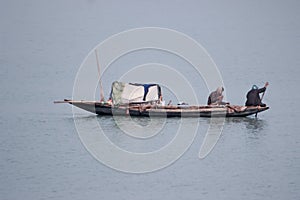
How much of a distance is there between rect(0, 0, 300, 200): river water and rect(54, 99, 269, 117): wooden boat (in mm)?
383

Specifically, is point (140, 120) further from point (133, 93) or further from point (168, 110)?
point (133, 93)

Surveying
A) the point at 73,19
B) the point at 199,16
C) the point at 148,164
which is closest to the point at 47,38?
the point at 73,19

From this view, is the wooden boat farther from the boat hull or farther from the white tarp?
the white tarp

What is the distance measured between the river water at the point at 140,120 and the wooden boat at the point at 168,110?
0.38 metres

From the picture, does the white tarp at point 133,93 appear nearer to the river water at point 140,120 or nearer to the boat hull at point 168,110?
the boat hull at point 168,110

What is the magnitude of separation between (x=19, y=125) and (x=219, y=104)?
7.83 metres

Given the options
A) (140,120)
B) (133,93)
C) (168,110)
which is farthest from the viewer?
(133,93)

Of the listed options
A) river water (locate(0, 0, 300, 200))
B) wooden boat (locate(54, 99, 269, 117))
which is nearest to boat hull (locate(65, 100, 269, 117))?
wooden boat (locate(54, 99, 269, 117))

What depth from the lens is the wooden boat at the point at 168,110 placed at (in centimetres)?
3959

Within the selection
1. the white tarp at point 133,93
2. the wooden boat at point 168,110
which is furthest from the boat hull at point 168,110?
the white tarp at point 133,93

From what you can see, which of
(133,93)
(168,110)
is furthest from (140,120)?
(133,93)

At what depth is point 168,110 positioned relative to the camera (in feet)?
130

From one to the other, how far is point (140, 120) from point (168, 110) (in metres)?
1.16

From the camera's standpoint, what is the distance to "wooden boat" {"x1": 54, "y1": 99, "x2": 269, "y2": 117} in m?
39.6
